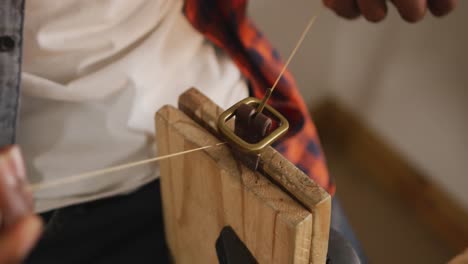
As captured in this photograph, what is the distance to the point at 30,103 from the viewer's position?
51cm

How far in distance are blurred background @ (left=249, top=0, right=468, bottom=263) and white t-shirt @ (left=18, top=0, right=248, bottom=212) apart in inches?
17.6

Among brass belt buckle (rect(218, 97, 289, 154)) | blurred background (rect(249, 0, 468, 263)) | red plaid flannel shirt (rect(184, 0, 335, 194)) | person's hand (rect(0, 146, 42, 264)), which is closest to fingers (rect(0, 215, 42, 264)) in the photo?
person's hand (rect(0, 146, 42, 264))

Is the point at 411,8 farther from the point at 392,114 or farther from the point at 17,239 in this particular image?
the point at 392,114

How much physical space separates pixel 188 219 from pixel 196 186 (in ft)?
0.20

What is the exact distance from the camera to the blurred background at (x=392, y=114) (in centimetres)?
100

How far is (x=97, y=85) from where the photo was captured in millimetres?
504

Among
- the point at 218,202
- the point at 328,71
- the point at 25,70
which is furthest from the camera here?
the point at 328,71

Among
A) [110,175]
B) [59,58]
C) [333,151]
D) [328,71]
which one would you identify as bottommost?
[333,151]

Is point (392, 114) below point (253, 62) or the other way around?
below

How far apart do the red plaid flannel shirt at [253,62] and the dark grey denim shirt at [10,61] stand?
0.61 feet

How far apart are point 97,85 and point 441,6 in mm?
349

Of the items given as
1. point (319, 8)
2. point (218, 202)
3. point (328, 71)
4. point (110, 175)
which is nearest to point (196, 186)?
point (218, 202)

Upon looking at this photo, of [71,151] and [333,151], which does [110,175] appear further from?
[333,151]

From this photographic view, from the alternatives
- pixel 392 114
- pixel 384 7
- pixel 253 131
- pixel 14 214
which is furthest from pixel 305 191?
pixel 392 114
